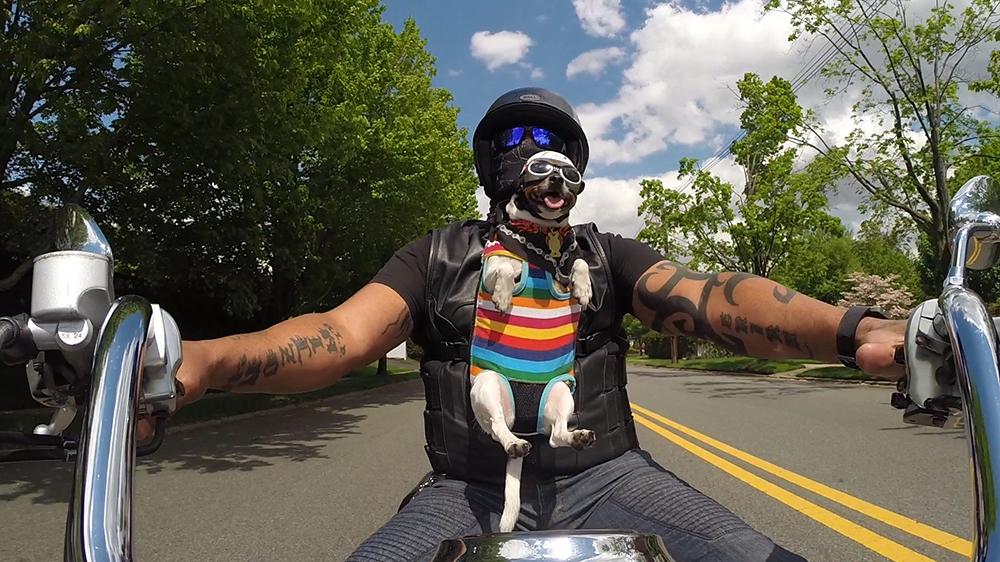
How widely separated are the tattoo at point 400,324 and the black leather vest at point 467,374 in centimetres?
6

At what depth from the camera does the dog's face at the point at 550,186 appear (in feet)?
6.17

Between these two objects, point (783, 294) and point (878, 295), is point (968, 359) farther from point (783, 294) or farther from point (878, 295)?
point (878, 295)

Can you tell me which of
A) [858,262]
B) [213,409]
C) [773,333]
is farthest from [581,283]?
[858,262]

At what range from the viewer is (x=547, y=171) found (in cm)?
188

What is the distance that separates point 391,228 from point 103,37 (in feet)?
38.4

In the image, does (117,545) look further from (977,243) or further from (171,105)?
A: (171,105)

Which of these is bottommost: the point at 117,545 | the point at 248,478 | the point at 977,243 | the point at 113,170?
the point at 248,478

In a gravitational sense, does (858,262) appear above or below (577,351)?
above

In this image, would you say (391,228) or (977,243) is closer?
(977,243)

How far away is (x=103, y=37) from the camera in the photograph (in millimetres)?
9453

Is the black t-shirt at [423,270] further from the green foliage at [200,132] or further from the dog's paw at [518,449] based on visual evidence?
the green foliage at [200,132]

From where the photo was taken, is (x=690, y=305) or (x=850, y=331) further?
(x=690, y=305)

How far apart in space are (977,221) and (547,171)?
3.15 ft

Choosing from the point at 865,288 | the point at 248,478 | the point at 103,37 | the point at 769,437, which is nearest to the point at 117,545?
the point at 248,478
